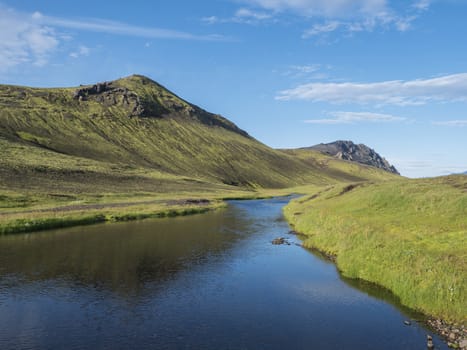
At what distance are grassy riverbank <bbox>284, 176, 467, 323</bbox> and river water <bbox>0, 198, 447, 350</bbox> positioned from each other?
181 cm

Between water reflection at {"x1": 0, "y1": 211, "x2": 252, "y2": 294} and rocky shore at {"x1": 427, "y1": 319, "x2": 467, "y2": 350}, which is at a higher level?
water reflection at {"x1": 0, "y1": 211, "x2": 252, "y2": 294}

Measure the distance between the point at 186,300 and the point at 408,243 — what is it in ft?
71.6

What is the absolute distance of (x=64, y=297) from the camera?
99.2 feet

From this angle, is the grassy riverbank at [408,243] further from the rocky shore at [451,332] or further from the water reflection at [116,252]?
the water reflection at [116,252]

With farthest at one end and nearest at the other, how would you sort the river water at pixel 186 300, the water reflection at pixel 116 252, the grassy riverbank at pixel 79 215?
1. the grassy riverbank at pixel 79 215
2. the water reflection at pixel 116 252
3. the river water at pixel 186 300

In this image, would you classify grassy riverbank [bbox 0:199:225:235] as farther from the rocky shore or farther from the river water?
the rocky shore

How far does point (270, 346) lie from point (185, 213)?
68.6 meters

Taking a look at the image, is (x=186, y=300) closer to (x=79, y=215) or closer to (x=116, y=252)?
(x=116, y=252)

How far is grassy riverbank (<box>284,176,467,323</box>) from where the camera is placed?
1061 inches

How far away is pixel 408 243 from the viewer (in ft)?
120

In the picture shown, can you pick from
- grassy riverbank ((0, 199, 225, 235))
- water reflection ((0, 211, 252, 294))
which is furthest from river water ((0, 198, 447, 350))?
grassy riverbank ((0, 199, 225, 235))

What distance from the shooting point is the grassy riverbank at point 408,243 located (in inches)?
1061

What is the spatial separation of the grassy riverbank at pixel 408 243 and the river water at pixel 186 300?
1.81 metres

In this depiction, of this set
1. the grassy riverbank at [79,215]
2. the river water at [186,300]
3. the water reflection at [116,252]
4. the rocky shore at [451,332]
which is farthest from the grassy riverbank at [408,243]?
the grassy riverbank at [79,215]
